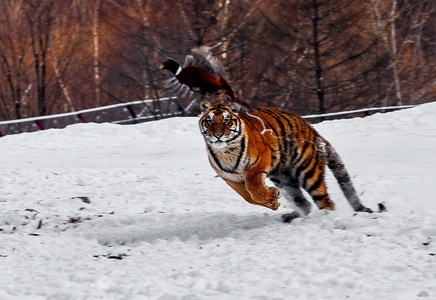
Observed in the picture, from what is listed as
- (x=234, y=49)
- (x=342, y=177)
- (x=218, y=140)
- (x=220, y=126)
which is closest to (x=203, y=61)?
(x=220, y=126)

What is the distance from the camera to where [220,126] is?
7.97m

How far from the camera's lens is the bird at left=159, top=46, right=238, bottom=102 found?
26.4ft

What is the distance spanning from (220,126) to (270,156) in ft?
2.35

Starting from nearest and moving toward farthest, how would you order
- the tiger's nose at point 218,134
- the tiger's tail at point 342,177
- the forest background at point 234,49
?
the tiger's nose at point 218,134, the tiger's tail at point 342,177, the forest background at point 234,49

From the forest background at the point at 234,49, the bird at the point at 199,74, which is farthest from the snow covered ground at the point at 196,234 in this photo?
Answer: the forest background at the point at 234,49

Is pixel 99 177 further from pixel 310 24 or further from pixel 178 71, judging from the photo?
pixel 310 24

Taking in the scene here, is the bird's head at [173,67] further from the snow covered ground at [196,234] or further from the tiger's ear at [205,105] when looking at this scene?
the snow covered ground at [196,234]

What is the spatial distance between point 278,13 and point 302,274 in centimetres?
2721

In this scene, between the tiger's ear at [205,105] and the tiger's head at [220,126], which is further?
the tiger's ear at [205,105]

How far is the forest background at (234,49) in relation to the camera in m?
30.7

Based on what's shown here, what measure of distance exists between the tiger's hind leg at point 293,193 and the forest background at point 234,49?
1842 cm

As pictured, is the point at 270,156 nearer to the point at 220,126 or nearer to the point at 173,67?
the point at 220,126

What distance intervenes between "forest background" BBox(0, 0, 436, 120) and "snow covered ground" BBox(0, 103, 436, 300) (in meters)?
13.7

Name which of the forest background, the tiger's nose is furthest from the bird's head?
the forest background
